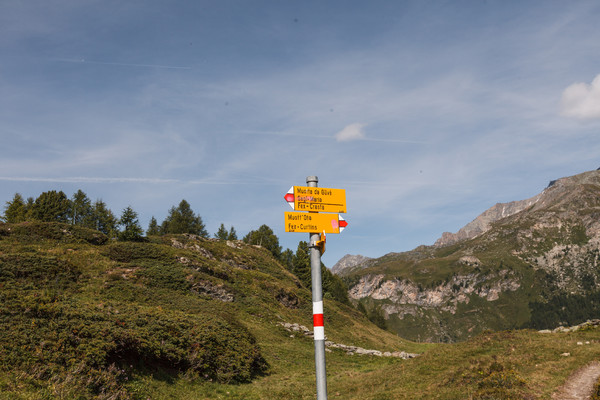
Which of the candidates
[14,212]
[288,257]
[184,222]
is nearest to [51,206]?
[14,212]

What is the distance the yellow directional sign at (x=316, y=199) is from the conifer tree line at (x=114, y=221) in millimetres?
72404

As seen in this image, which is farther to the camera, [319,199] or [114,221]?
[114,221]

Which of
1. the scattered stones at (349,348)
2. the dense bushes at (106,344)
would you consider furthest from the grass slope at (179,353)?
the scattered stones at (349,348)

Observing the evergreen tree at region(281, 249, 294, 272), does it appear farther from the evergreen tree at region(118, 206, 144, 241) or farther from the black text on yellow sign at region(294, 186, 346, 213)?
the black text on yellow sign at region(294, 186, 346, 213)

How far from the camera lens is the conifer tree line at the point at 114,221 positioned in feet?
308

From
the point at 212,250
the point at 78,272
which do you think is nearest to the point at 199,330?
the point at 78,272

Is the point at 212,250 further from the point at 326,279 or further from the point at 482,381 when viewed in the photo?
the point at 482,381

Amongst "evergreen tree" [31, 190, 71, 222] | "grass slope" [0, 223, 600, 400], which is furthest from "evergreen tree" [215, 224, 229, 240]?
"grass slope" [0, 223, 600, 400]

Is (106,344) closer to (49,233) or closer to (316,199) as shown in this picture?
(316,199)

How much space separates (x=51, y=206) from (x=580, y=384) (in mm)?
109018

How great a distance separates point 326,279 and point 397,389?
281 ft

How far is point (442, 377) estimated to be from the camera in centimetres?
→ 1892

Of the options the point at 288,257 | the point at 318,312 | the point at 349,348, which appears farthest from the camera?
the point at 288,257

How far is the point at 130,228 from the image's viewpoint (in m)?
61.6
